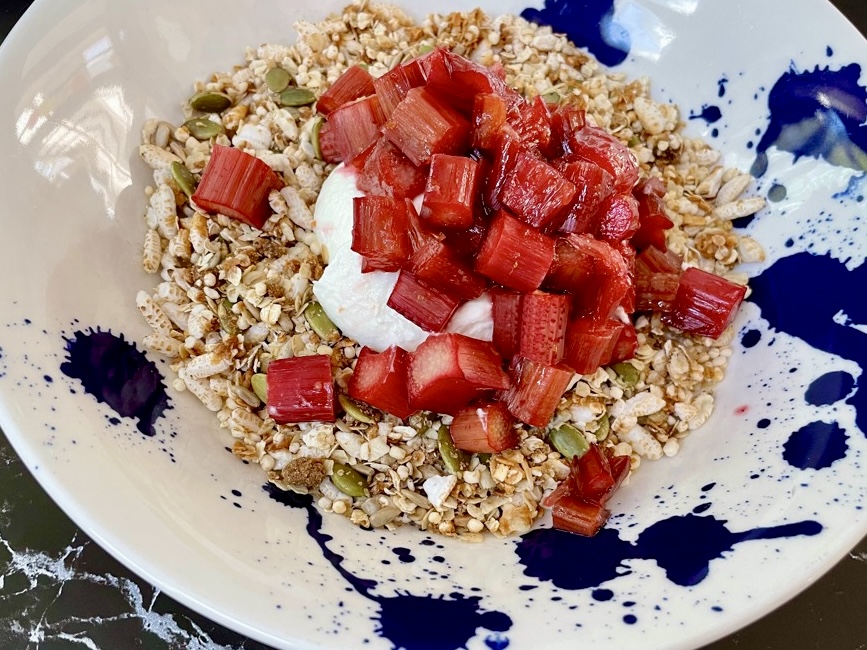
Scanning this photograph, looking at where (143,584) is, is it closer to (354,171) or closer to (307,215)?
(307,215)

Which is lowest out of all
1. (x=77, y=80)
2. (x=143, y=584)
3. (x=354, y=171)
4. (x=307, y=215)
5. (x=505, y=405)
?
(x=143, y=584)

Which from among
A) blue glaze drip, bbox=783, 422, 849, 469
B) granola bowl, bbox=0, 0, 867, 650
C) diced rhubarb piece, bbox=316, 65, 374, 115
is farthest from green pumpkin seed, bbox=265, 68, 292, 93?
blue glaze drip, bbox=783, 422, 849, 469

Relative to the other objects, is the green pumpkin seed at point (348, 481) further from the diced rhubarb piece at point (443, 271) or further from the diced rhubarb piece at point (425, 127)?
the diced rhubarb piece at point (425, 127)

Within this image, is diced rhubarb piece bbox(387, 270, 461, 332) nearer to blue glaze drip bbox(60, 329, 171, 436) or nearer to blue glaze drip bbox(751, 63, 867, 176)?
blue glaze drip bbox(60, 329, 171, 436)

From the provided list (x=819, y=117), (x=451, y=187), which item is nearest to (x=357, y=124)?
(x=451, y=187)

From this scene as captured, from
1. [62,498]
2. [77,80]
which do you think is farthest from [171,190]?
[62,498]

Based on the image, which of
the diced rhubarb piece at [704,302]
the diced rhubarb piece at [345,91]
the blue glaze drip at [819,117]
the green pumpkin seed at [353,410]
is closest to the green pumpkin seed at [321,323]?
the green pumpkin seed at [353,410]
